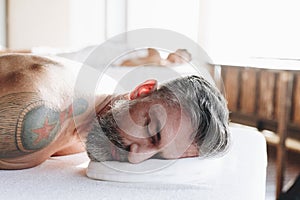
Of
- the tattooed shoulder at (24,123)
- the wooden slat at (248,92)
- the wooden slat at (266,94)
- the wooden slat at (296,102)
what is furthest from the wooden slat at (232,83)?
the tattooed shoulder at (24,123)

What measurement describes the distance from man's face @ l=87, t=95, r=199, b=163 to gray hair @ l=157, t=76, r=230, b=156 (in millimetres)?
19

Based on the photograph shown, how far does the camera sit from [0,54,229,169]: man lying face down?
83 centimetres

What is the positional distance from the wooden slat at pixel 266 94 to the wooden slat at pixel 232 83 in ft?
0.58

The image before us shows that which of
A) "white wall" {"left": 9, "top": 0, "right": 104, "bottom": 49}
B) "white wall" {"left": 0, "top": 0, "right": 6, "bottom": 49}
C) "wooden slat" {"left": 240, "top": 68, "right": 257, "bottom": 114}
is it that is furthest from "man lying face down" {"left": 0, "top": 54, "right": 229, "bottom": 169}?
"white wall" {"left": 0, "top": 0, "right": 6, "bottom": 49}

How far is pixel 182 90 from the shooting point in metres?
0.92

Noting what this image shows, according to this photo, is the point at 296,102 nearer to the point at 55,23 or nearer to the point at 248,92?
the point at 248,92

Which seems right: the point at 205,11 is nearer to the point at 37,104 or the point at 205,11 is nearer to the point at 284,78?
the point at 284,78

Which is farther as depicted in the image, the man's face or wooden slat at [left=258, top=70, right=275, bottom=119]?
wooden slat at [left=258, top=70, right=275, bottom=119]

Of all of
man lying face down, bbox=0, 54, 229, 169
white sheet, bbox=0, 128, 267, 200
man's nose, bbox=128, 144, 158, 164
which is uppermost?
man lying face down, bbox=0, 54, 229, 169

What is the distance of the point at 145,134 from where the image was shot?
855 mm

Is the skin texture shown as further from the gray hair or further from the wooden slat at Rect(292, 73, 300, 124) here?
the wooden slat at Rect(292, 73, 300, 124)

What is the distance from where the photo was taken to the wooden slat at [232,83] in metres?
2.65

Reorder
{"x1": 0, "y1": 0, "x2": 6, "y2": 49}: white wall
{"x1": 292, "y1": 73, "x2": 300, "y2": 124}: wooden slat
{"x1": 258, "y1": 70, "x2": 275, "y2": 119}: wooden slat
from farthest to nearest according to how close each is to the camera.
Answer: {"x1": 0, "y1": 0, "x2": 6, "y2": 49}: white wall
{"x1": 258, "y1": 70, "x2": 275, "y2": 119}: wooden slat
{"x1": 292, "y1": 73, "x2": 300, "y2": 124}: wooden slat

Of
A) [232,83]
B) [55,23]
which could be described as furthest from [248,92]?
[55,23]
